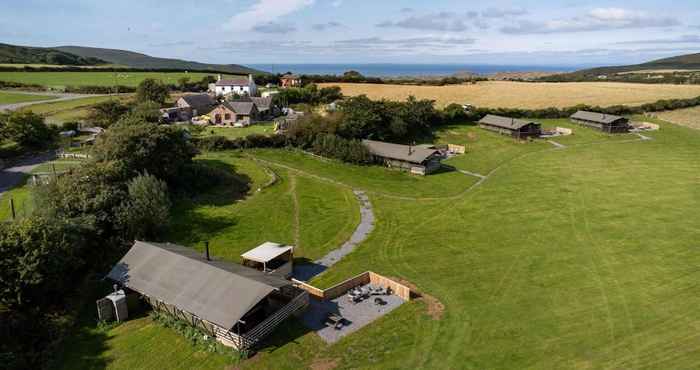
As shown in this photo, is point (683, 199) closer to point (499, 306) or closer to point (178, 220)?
point (499, 306)

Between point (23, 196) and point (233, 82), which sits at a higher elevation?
point (233, 82)

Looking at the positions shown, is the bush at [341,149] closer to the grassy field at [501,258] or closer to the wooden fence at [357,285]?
the grassy field at [501,258]

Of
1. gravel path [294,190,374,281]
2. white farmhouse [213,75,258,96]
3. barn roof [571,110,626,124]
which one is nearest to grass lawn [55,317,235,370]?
gravel path [294,190,374,281]

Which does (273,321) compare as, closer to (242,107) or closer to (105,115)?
(242,107)

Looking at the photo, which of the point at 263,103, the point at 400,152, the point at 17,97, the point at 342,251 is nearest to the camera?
the point at 342,251

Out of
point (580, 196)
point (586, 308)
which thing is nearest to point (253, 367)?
point (586, 308)

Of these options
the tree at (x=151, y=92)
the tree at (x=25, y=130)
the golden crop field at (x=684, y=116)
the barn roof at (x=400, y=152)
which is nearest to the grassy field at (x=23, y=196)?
the tree at (x=25, y=130)

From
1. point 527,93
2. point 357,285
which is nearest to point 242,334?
point 357,285
